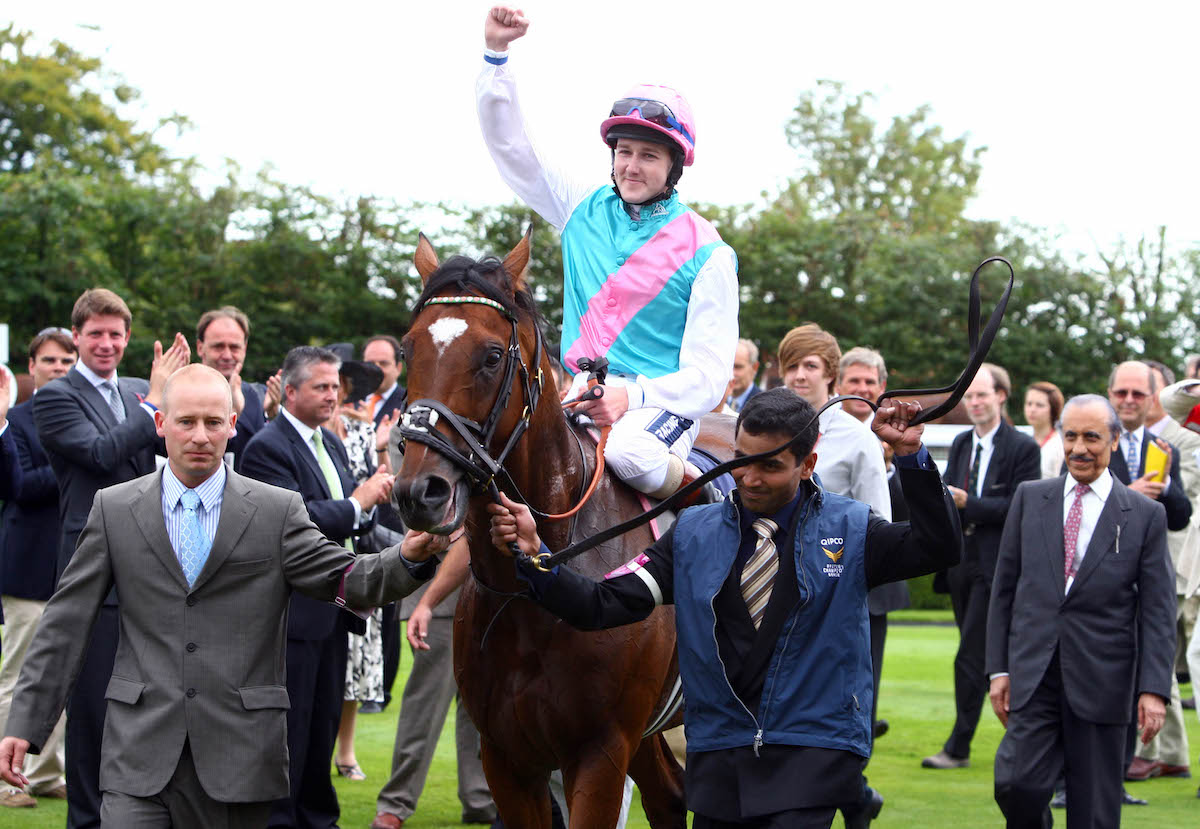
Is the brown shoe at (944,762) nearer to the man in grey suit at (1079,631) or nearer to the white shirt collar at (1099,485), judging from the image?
the man in grey suit at (1079,631)

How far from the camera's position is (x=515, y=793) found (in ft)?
13.6

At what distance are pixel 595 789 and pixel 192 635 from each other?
4.02 ft

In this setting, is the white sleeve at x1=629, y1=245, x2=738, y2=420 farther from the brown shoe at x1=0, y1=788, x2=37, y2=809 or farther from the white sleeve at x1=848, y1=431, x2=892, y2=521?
→ the brown shoe at x1=0, y1=788, x2=37, y2=809

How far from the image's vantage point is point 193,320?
18.7 meters

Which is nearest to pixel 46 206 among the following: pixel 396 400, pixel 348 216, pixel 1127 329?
pixel 348 216

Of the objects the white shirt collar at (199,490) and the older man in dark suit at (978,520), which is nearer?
the white shirt collar at (199,490)

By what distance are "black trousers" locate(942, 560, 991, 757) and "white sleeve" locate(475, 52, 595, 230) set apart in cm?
418

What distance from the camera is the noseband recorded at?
330 centimetres

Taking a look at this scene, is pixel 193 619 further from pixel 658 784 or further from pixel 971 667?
pixel 971 667

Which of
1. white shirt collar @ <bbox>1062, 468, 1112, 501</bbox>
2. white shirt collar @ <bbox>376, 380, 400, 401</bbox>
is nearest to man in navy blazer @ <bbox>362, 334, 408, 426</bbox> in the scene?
white shirt collar @ <bbox>376, 380, 400, 401</bbox>

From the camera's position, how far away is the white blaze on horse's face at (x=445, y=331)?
349 centimetres

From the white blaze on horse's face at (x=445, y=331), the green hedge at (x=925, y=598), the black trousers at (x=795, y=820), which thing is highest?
the white blaze on horse's face at (x=445, y=331)

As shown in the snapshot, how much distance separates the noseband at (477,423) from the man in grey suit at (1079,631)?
253 centimetres

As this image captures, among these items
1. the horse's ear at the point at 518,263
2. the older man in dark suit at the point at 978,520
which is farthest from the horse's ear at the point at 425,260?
the older man in dark suit at the point at 978,520
